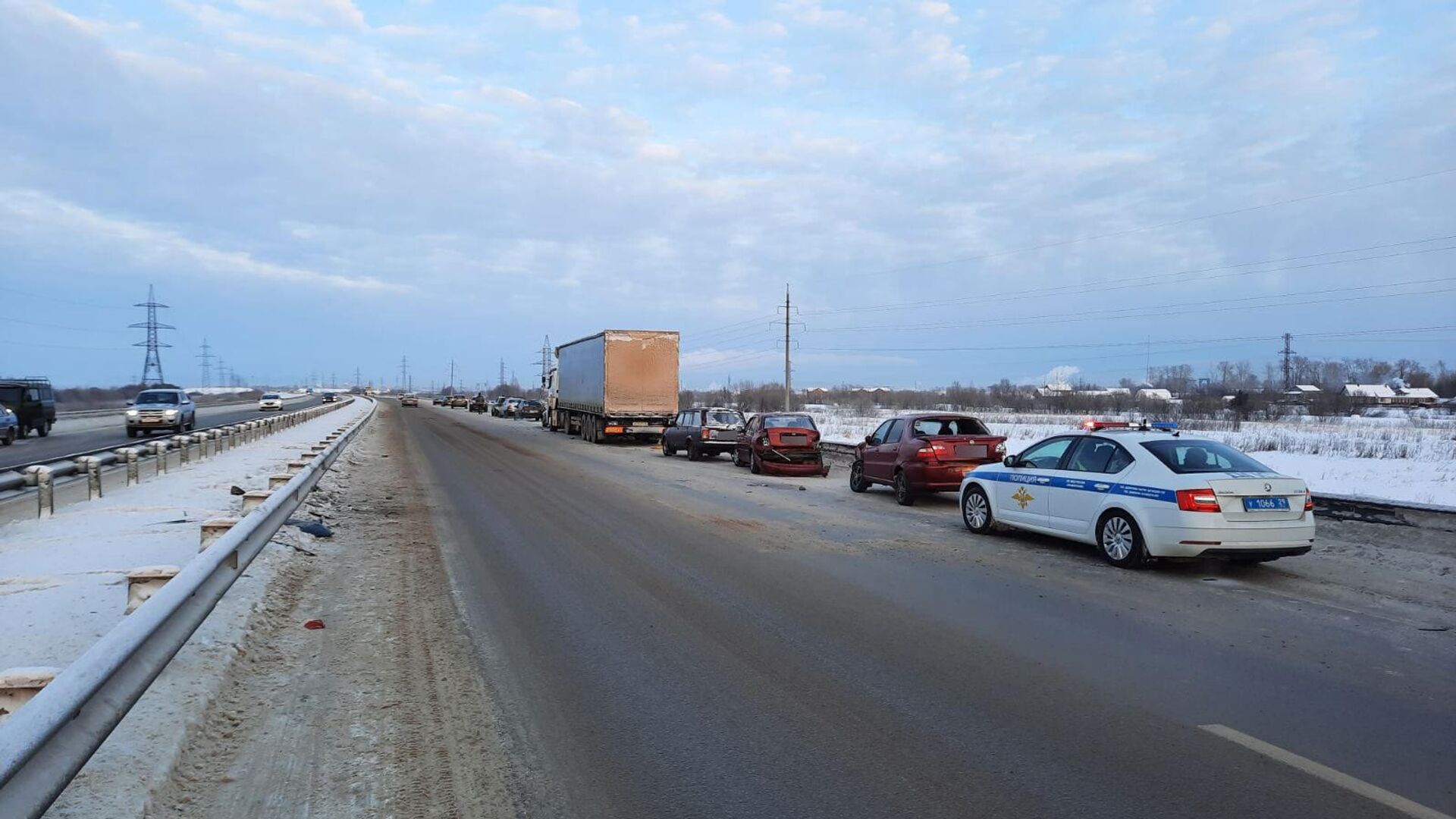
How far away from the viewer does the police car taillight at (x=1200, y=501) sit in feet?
28.6

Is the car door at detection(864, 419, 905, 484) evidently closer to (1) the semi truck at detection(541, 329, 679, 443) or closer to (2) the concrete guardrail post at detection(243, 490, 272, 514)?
(2) the concrete guardrail post at detection(243, 490, 272, 514)

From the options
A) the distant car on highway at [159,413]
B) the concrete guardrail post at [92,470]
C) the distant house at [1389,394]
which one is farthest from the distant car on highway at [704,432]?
the distant house at [1389,394]

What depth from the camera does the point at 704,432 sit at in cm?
2612

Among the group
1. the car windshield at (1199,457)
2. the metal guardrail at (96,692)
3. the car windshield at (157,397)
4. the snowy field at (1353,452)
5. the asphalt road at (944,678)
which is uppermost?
the car windshield at (157,397)

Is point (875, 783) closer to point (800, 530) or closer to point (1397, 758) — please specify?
point (1397, 758)

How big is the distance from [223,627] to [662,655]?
304 cm

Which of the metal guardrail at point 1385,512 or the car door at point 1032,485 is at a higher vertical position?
the car door at point 1032,485

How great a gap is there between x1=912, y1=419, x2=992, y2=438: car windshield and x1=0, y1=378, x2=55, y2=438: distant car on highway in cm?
3009

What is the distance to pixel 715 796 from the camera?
153 inches

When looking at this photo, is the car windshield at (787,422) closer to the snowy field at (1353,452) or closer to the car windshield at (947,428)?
the car windshield at (947,428)

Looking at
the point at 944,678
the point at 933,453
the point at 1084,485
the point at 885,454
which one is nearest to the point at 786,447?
the point at 885,454

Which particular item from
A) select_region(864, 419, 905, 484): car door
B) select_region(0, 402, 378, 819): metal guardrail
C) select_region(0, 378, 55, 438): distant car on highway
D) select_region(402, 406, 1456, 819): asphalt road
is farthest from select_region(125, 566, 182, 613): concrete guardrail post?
select_region(0, 378, 55, 438): distant car on highway

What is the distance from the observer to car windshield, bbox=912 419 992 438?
1541 cm

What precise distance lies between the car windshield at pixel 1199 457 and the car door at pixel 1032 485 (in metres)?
1.31
